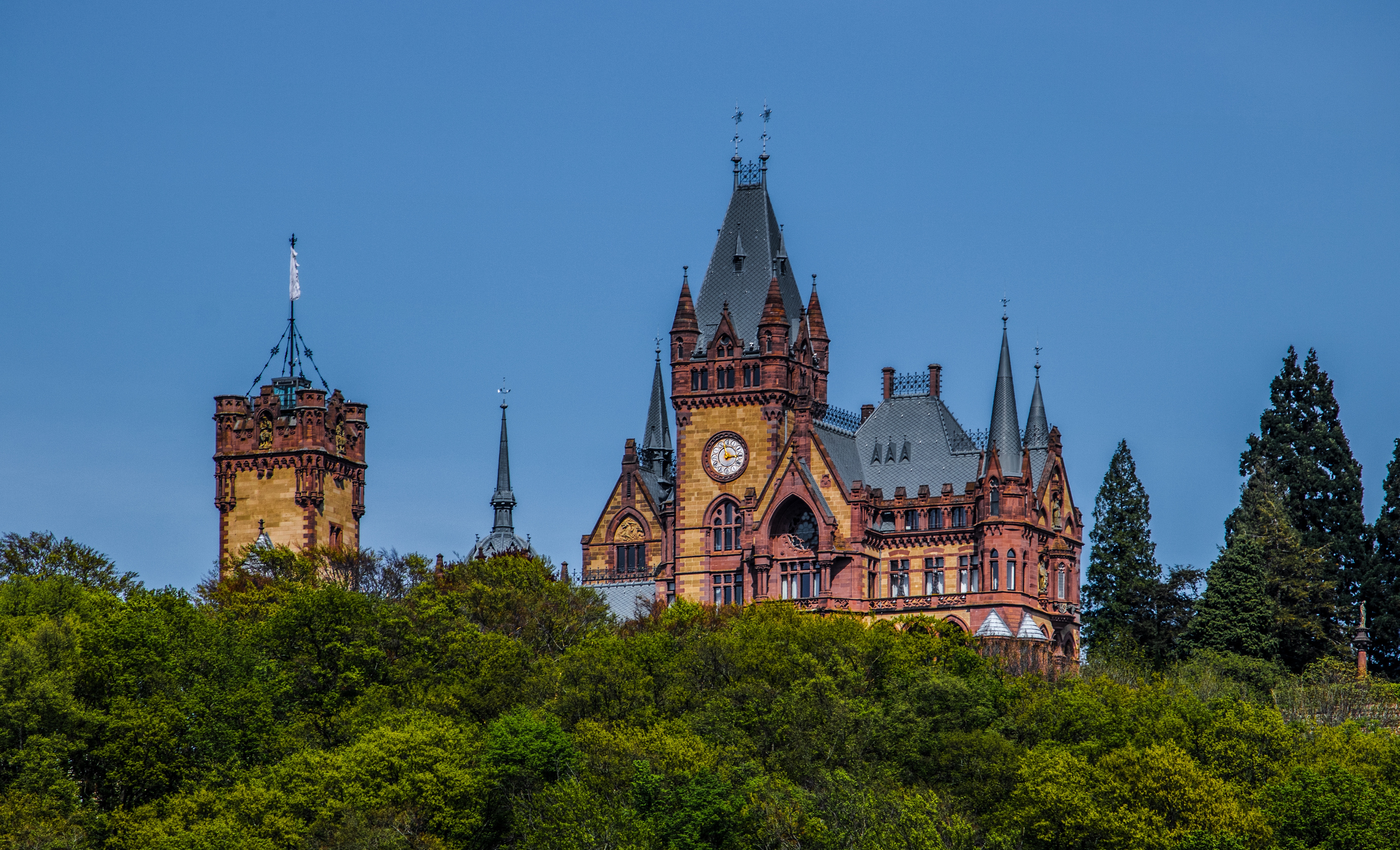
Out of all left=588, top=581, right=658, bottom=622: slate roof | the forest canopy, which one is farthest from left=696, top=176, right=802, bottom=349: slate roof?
the forest canopy

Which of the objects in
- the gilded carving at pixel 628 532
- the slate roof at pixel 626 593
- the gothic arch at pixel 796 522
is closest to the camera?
the gothic arch at pixel 796 522

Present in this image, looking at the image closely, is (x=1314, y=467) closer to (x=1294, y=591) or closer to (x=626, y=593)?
(x=1294, y=591)

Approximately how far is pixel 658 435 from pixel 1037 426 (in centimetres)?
2160

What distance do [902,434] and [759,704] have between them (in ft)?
112

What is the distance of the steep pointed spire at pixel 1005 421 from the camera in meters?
137

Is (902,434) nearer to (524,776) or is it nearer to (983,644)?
(983,644)

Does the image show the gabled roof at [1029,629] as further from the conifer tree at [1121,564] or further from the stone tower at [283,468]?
the stone tower at [283,468]

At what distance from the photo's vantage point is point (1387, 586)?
5310 inches

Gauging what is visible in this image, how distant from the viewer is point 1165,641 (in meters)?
139

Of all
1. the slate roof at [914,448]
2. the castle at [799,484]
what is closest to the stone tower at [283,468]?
the castle at [799,484]

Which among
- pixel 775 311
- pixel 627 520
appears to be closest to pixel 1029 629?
pixel 775 311

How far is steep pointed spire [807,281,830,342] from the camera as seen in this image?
14250cm

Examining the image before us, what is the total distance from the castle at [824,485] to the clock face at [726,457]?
0.06 meters

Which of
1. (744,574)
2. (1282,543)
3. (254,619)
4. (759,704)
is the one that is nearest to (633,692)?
(759,704)
